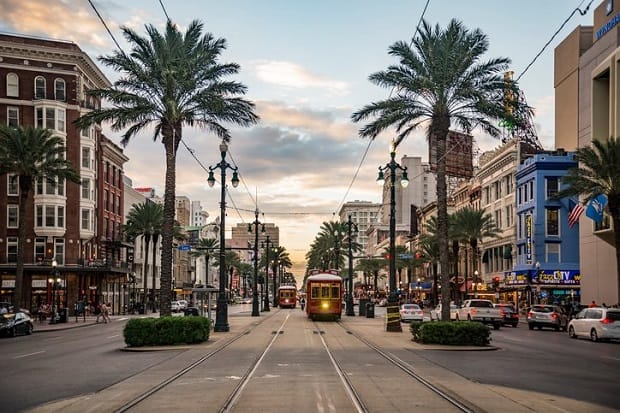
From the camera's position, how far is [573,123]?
83688 millimetres

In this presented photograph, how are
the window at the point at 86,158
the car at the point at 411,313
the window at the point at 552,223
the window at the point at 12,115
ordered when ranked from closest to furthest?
the car at the point at 411,313 < the window at the point at 552,223 < the window at the point at 12,115 < the window at the point at 86,158

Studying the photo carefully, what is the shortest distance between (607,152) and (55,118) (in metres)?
52.3

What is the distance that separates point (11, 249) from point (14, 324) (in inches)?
1303

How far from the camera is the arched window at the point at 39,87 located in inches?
2990

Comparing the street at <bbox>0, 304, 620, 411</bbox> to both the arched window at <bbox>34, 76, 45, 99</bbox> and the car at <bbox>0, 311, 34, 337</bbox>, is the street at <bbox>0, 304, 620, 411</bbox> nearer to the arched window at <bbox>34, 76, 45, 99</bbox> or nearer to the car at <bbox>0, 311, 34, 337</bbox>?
the car at <bbox>0, 311, 34, 337</bbox>

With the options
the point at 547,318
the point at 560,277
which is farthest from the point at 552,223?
the point at 547,318

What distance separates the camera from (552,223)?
72812 millimetres

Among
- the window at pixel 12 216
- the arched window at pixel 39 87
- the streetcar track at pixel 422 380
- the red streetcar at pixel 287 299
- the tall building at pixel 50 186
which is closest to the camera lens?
the streetcar track at pixel 422 380

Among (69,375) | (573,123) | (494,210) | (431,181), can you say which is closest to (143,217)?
(494,210)

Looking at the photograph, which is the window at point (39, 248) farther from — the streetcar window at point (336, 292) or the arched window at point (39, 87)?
the streetcar window at point (336, 292)

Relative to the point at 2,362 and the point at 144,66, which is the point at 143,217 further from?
the point at 2,362

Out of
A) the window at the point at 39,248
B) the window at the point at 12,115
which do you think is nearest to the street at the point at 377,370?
the window at the point at 39,248

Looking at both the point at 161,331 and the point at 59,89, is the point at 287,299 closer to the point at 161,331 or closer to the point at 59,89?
the point at 59,89

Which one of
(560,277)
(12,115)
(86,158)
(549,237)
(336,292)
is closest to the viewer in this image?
(336,292)
